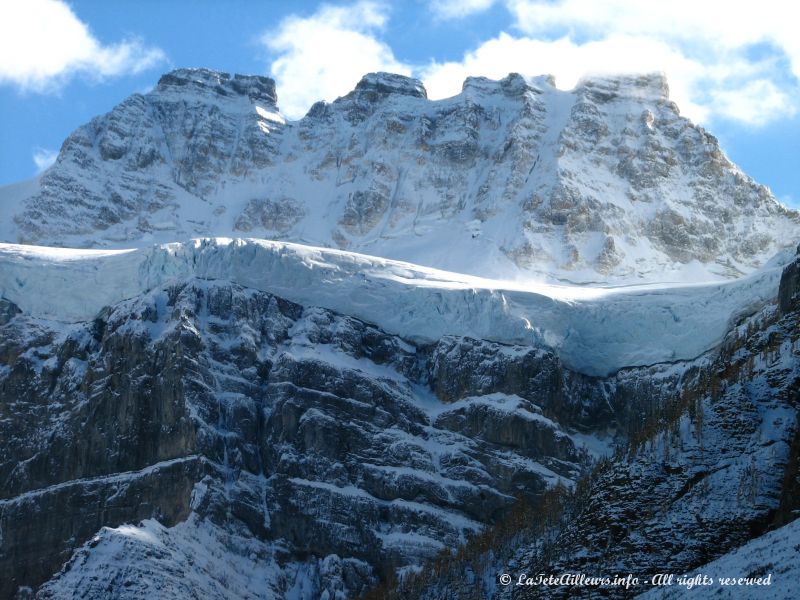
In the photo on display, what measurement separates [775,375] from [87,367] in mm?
105484

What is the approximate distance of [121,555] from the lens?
6073 inches

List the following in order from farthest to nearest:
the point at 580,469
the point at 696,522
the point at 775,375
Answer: the point at 580,469
the point at 775,375
the point at 696,522

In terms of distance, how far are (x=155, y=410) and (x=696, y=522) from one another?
96.2 metres

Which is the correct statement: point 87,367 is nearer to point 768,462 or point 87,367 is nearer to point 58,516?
point 58,516

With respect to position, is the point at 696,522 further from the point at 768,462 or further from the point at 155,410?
the point at 155,410

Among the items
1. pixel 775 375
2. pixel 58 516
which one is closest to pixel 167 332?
pixel 58 516

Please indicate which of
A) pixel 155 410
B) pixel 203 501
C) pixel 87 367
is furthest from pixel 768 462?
pixel 87 367

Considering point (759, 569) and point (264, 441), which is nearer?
point (759, 569)

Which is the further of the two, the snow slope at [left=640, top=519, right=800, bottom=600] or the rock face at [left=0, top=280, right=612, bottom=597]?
the rock face at [left=0, top=280, right=612, bottom=597]

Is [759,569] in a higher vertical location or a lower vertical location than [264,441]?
lower

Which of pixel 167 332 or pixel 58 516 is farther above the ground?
pixel 167 332

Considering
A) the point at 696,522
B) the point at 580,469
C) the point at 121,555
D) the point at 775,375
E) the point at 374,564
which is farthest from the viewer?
the point at 580,469

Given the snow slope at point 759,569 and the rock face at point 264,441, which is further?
the rock face at point 264,441

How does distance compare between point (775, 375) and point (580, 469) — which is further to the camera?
point (580, 469)
